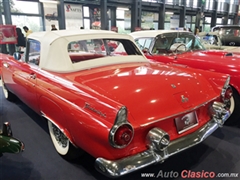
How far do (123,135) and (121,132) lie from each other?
29mm

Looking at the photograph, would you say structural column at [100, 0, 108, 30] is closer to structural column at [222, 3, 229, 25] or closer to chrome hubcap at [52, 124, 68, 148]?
chrome hubcap at [52, 124, 68, 148]

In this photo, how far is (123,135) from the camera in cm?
163

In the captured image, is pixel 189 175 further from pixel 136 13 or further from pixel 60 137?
pixel 136 13

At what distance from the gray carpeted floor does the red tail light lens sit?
2.61ft

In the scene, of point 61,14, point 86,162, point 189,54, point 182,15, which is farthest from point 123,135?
point 182,15

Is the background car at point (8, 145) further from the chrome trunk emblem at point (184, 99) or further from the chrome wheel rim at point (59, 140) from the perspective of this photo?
the chrome trunk emblem at point (184, 99)

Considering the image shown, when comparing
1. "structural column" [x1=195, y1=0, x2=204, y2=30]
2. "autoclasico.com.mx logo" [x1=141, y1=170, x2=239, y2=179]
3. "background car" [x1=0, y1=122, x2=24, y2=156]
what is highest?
"structural column" [x1=195, y1=0, x2=204, y2=30]

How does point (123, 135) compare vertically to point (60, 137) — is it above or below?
above

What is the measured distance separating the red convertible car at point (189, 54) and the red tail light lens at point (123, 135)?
2.32m

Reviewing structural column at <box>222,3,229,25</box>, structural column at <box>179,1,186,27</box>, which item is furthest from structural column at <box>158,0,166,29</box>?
structural column at <box>222,3,229,25</box>

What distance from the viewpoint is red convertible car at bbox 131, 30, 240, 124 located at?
336cm

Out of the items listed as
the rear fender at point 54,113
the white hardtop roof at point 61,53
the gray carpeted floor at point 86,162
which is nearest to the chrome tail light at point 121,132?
the rear fender at point 54,113

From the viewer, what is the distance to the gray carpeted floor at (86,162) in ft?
7.61

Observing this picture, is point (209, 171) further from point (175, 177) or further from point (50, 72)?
point (50, 72)
